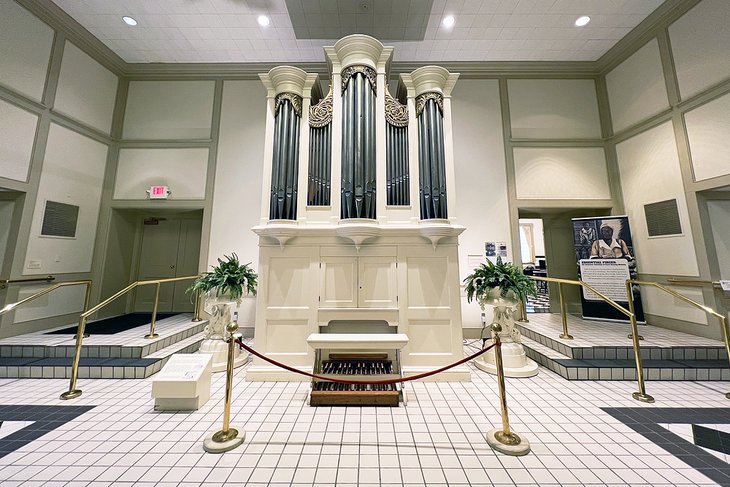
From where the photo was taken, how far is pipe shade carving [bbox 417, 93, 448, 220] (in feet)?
11.3

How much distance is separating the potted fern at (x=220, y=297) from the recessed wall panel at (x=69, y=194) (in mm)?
3078

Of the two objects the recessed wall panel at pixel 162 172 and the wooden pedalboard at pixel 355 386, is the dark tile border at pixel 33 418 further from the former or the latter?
the recessed wall panel at pixel 162 172

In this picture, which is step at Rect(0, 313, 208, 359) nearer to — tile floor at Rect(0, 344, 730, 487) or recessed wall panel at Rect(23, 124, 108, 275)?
tile floor at Rect(0, 344, 730, 487)

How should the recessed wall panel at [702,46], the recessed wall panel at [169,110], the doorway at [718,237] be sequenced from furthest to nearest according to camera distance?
the recessed wall panel at [169,110]
the doorway at [718,237]
the recessed wall panel at [702,46]

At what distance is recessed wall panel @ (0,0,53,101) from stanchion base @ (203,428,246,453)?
589cm

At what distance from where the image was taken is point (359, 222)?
10.7ft

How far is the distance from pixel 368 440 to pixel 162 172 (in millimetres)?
6172

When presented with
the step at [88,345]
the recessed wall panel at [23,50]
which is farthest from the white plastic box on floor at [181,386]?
the recessed wall panel at [23,50]

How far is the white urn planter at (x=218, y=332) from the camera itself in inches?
141

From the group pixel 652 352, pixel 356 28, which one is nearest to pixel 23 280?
pixel 356 28

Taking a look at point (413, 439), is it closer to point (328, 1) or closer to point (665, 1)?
point (328, 1)

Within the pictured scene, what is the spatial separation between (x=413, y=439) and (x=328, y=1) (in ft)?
19.2

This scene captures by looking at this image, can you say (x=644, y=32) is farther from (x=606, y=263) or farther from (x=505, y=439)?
(x=505, y=439)

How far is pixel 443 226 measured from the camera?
332cm
